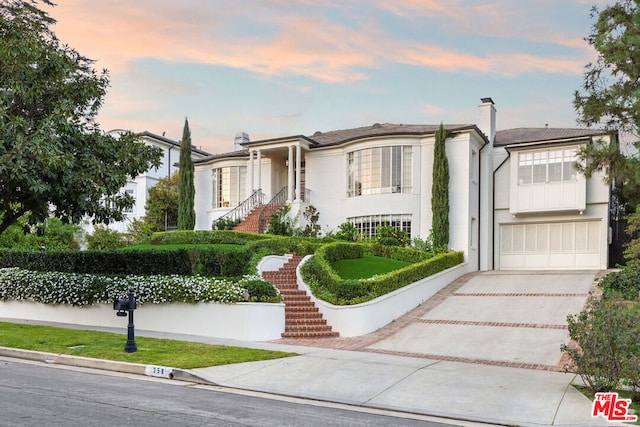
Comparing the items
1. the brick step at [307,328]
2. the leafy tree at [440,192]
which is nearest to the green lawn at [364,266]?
the brick step at [307,328]

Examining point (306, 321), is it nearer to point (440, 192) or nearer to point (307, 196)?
point (440, 192)

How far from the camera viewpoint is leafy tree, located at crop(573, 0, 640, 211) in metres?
16.1

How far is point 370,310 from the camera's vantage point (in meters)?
15.8

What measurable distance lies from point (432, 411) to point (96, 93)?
11.3 m

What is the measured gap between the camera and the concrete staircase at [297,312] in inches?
593

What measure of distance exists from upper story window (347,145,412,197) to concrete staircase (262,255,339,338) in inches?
400

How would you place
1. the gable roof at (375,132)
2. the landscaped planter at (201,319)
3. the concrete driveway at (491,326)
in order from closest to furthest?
the concrete driveway at (491,326), the landscaped planter at (201,319), the gable roof at (375,132)

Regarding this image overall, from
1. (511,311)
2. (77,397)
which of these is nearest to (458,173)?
(511,311)

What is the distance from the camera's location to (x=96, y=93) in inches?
576

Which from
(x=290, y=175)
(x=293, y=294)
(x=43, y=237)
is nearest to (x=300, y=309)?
(x=293, y=294)

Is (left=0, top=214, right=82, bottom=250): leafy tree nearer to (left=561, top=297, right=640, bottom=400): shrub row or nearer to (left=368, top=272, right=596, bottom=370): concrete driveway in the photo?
(left=368, top=272, right=596, bottom=370): concrete driveway

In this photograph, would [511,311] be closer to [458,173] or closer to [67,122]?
[458,173]

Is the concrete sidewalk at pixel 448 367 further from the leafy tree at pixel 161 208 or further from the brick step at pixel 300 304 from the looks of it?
the leafy tree at pixel 161 208

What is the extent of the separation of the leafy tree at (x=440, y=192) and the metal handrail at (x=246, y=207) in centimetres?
918
